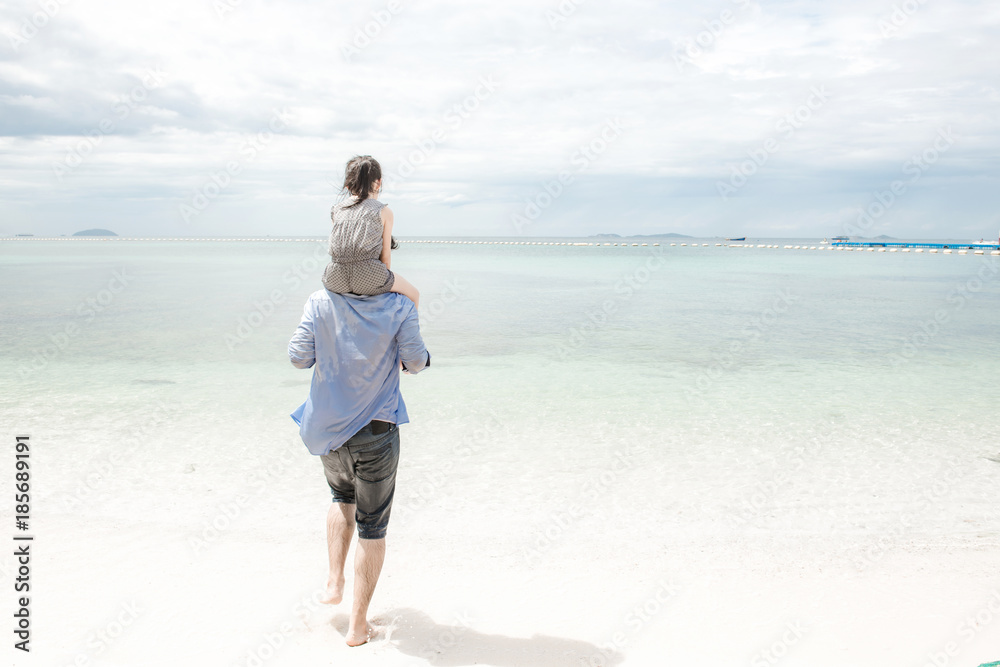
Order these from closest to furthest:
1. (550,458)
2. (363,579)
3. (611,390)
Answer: (363,579) → (550,458) → (611,390)

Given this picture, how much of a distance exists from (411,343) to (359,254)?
39cm

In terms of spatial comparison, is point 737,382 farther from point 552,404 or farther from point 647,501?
point 647,501

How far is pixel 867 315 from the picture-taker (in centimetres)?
1695

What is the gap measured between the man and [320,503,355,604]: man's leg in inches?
8.4

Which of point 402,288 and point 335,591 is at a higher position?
point 402,288

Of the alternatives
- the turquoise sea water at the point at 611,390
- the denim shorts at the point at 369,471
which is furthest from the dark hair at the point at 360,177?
the turquoise sea water at the point at 611,390

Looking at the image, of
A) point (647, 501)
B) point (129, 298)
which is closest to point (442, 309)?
point (129, 298)

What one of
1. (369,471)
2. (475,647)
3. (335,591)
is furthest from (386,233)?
(475,647)

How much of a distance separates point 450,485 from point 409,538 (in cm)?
92

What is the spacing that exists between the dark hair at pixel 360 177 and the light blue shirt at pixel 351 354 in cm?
40

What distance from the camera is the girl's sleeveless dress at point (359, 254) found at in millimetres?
2426

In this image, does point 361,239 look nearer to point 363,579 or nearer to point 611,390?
point 363,579

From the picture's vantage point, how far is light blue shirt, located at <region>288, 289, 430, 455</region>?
8.18 ft

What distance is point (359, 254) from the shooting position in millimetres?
2420
